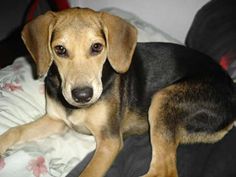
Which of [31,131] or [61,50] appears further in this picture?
[31,131]

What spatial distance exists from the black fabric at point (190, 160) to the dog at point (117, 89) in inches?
3.3

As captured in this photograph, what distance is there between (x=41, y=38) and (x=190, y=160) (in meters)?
1.39

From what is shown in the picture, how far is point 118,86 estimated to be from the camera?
291 cm

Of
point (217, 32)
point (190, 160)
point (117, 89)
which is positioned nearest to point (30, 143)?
point (117, 89)

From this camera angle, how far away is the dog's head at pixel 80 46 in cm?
241

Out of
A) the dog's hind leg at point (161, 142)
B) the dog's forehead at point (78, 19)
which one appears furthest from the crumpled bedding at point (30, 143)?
the dog's forehead at point (78, 19)

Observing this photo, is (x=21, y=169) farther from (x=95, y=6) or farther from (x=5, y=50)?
(x=95, y=6)

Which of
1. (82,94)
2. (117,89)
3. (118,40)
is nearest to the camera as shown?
(82,94)

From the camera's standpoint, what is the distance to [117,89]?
2891 millimetres

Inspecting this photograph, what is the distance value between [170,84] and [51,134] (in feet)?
3.40

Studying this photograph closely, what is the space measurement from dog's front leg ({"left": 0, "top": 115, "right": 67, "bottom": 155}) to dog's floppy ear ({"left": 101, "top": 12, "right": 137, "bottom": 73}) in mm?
822

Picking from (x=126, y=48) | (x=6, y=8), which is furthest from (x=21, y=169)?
(x=6, y=8)

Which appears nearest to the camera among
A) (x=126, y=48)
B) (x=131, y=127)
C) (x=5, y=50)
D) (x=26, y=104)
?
(x=126, y=48)

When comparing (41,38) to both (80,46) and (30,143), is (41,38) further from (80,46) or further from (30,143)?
(30,143)
